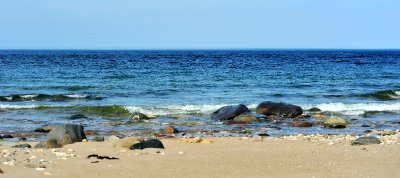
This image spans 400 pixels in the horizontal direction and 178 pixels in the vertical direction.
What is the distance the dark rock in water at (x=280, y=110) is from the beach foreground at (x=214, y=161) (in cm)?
840

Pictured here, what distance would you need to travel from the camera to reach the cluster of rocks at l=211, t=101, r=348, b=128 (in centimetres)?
1995

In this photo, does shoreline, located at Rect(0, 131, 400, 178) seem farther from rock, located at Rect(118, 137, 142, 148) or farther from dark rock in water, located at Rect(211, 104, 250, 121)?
dark rock in water, located at Rect(211, 104, 250, 121)

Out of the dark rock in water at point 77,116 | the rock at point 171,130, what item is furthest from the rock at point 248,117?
the dark rock in water at point 77,116

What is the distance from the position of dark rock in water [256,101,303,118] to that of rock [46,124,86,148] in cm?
958

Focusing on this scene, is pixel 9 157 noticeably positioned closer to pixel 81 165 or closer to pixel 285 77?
A: pixel 81 165

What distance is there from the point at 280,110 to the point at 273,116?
1.57 feet

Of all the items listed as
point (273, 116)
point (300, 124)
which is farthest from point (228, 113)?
point (300, 124)

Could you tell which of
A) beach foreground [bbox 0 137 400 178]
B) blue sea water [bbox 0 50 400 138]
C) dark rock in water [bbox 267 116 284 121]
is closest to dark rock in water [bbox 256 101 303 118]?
dark rock in water [bbox 267 116 284 121]

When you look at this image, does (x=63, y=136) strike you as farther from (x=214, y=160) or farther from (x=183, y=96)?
(x=183, y=96)

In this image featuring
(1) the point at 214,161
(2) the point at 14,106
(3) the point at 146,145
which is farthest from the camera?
(2) the point at 14,106

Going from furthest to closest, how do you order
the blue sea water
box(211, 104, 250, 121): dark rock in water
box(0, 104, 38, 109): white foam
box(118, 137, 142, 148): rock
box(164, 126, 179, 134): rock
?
box(0, 104, 38, 109): white foam < box(211, 104, 250, 121): dark rock in water < the blue sea water < box(164, 126, 179, 134): rock < box(118, 137, 142, 148): rock

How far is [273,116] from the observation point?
22.4 meters

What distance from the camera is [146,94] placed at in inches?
1242

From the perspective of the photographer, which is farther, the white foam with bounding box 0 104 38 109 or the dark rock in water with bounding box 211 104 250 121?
the white foam with bounding box 0 104 38 109
